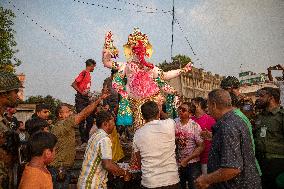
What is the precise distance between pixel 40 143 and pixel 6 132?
36cm

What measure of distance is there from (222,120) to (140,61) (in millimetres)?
4139

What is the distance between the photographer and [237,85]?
5.15 meters

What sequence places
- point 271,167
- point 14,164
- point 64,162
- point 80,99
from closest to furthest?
1. point 14,164
2. point 271,167
3. point 64,162
4. point 80,99

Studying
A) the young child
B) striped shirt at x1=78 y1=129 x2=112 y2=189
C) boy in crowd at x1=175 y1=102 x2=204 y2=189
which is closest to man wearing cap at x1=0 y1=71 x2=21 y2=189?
the young child

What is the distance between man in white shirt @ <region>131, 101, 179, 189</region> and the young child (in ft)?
3.81

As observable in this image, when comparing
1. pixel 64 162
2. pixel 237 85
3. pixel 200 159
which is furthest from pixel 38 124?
pixel 237 85

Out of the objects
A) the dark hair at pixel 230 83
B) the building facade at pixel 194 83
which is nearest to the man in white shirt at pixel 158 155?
the dark hair at pixel 230 83

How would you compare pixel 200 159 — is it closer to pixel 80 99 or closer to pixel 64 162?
pixel 64 162

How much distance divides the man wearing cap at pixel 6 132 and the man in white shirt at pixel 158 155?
61.0 inches

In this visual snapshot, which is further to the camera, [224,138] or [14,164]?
[14,164]

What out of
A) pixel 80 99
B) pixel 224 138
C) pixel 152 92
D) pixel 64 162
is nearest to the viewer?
pixel 224 138

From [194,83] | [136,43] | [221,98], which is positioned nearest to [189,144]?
[221,98]

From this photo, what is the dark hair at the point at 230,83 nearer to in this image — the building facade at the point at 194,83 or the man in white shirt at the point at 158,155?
the man in white shirt at the point at 158,155

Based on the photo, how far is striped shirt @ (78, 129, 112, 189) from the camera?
379cm
